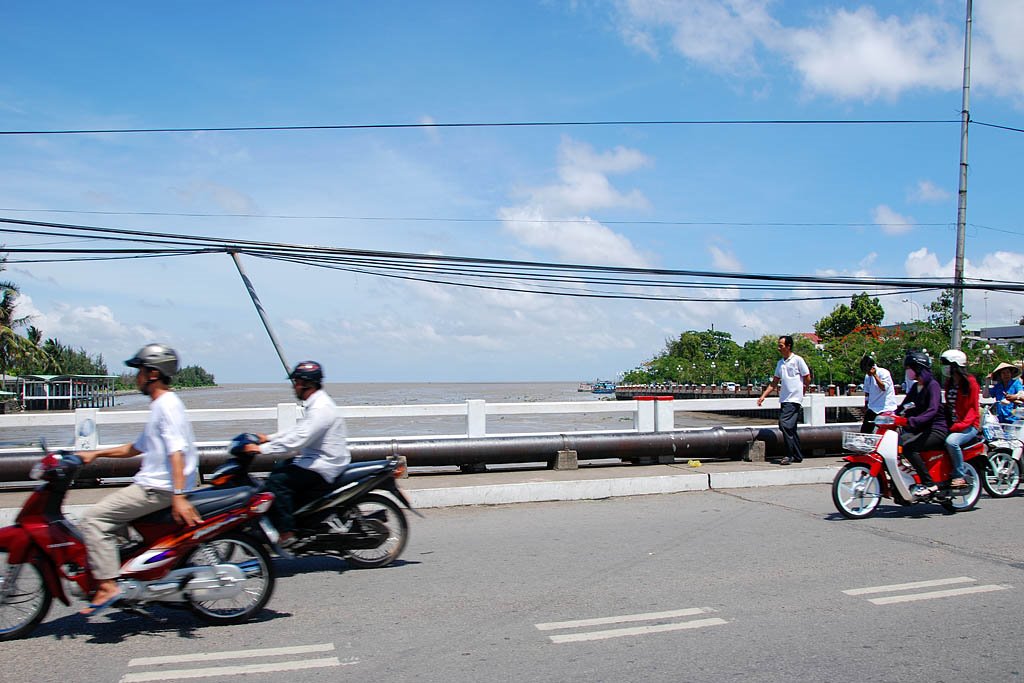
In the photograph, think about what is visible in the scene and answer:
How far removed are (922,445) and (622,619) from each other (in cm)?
532

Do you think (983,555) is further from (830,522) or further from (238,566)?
(238,566)

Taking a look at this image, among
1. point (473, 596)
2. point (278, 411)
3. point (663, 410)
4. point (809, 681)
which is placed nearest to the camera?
point (809, 681)

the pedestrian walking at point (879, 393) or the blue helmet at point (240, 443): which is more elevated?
the pedestrian walking at point (879, 393)

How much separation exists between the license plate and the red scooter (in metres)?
5.99

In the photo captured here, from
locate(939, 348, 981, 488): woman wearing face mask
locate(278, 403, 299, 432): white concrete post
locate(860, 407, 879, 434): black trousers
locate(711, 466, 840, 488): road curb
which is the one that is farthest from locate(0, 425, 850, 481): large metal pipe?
locate(939, 348, 981, 488): woman wearing face mask

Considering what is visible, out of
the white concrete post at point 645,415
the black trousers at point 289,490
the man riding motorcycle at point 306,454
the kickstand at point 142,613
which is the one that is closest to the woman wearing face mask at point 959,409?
the white concrete post at point 645,415

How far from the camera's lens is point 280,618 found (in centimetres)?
571

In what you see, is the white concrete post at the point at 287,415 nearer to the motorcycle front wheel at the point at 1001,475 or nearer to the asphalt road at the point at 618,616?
the asphalt road at the point at 618,616

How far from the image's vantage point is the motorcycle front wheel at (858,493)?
8984 mm

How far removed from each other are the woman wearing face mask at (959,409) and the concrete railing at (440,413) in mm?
3255

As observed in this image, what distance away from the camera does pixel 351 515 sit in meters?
6.91

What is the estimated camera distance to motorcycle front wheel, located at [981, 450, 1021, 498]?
412 inches

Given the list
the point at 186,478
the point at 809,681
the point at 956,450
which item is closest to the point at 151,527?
the point at 186,478

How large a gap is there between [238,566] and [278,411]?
20.7 ft
